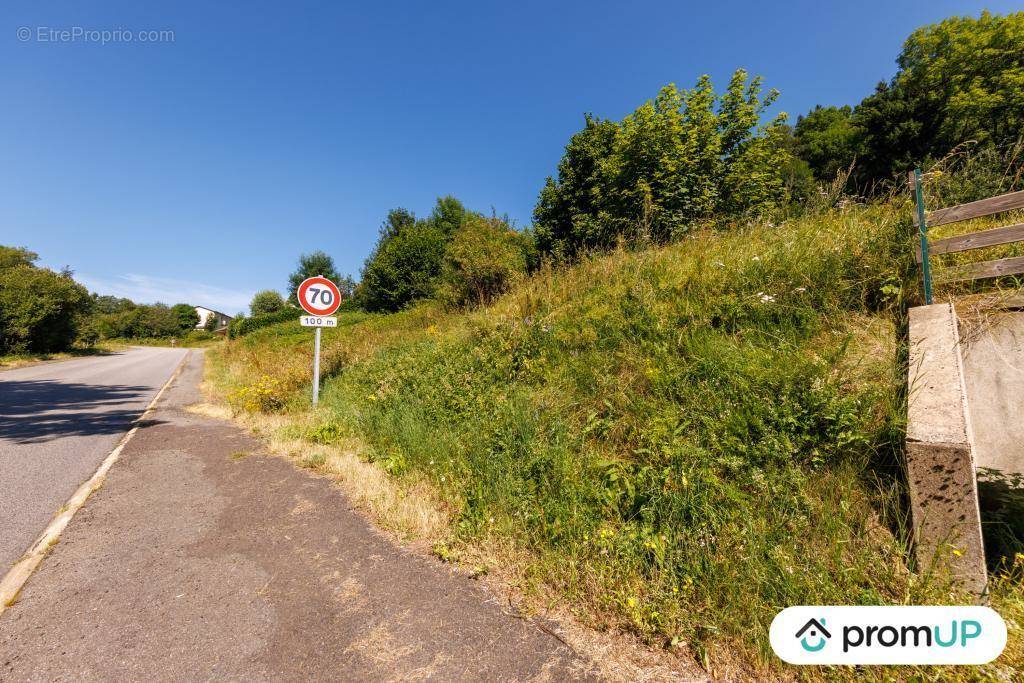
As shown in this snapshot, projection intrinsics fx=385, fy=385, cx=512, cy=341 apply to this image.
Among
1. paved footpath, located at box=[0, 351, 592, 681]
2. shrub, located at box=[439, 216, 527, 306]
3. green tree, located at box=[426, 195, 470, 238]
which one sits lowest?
paved footpath, located at box=[0, 351, 592, 681]

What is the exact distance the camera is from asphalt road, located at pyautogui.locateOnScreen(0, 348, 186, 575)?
146 inches

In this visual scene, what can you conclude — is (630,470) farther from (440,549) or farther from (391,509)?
(391,509)

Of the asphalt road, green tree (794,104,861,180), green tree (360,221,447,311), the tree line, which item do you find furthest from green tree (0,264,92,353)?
green tree (794,104,861,180)

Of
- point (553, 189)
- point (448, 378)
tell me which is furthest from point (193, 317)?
point (448, 378)

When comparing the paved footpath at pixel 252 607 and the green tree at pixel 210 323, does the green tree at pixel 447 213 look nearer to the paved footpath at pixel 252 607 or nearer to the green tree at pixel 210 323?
the paved footpath at pixel 252 607

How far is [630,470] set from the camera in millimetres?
3197

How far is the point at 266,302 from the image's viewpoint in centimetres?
7131

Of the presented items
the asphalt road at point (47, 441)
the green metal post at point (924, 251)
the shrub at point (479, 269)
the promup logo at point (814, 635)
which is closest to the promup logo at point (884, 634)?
the promup logo at point (814, 635)

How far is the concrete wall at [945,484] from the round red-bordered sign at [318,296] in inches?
317

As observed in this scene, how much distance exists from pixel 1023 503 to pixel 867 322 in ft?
5.60

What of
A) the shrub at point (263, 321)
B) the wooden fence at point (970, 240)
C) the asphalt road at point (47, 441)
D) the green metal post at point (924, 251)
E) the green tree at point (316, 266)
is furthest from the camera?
the green tree at point (316, 266)

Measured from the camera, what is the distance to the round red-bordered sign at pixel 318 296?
7693 millimetres

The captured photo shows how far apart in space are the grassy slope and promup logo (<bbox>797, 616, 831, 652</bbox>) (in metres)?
0.13

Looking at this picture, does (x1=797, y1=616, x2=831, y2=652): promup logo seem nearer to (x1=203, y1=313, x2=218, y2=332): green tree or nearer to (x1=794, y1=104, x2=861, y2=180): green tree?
(x1=794, y1=104, x2=861, y2=180): green tree
